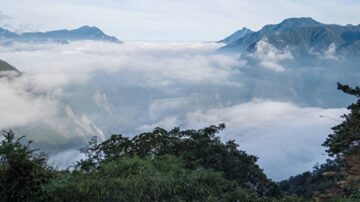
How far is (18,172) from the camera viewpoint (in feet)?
38.8

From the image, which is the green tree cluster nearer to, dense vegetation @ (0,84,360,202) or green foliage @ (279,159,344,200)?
dense vegetation @ (0,84,360,202)

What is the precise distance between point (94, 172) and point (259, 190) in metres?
19.9

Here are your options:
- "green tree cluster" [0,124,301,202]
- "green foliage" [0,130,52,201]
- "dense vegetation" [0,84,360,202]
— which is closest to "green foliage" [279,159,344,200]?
"dense vegetation" [0,84,360,202]

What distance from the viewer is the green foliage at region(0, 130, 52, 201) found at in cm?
1149

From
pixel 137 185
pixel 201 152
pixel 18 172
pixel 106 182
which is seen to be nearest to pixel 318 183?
pixel 201 152

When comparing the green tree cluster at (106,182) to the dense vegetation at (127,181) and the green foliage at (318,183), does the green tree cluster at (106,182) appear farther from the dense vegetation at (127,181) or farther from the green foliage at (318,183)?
the green foliage at (318,183)

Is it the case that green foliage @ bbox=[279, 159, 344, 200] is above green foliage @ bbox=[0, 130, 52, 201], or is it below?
above

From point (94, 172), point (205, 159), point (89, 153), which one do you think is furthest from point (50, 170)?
point (89, 153)

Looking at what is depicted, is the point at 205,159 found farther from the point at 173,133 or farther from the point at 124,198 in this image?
the point at 124,198

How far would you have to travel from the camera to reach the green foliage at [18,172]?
37.7 feet

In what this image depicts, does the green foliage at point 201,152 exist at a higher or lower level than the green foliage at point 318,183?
lower

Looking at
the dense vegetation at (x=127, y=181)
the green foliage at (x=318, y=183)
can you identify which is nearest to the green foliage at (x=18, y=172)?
the dense vegetation at (x=127, y=181)

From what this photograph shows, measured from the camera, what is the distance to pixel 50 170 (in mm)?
12547

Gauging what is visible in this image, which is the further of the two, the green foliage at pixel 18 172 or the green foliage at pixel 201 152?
the green foliage at pixel 201 152
